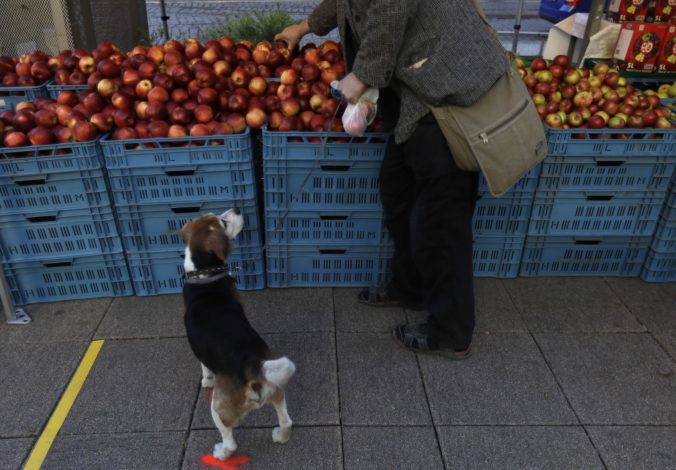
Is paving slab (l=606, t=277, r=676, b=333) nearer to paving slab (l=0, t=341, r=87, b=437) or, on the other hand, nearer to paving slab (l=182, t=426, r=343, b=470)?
paving slab (l=182, t=426, r=343, b=470)

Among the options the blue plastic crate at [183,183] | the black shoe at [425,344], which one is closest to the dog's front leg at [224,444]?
the black shoe at [425,344]

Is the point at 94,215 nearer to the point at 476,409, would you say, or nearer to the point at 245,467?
the point at 245,467

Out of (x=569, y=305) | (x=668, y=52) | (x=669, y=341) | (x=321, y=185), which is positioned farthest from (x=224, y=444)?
(x=668, y=52)

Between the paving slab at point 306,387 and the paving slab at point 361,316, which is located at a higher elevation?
the paving slab at point 361,316

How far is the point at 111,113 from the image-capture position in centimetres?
347

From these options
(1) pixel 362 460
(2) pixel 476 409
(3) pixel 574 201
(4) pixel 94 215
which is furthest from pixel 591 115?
(4) pixel 94 215

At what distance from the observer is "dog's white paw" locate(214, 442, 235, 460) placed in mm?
2545

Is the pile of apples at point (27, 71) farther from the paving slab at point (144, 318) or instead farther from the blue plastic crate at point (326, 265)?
the blue plastic crate at point (326, 265)

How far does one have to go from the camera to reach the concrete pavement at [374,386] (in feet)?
8.65

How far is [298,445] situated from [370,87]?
6.10ft

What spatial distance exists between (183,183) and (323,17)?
1430 millimetres

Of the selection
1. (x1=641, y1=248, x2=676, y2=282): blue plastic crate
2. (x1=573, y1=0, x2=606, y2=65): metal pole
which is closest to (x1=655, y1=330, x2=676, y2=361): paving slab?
(x1=641, y1=248, x2=676, y2=282): blue plastic crate

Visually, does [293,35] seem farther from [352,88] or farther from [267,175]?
[352,88]

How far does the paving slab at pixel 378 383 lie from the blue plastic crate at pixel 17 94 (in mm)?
2922
